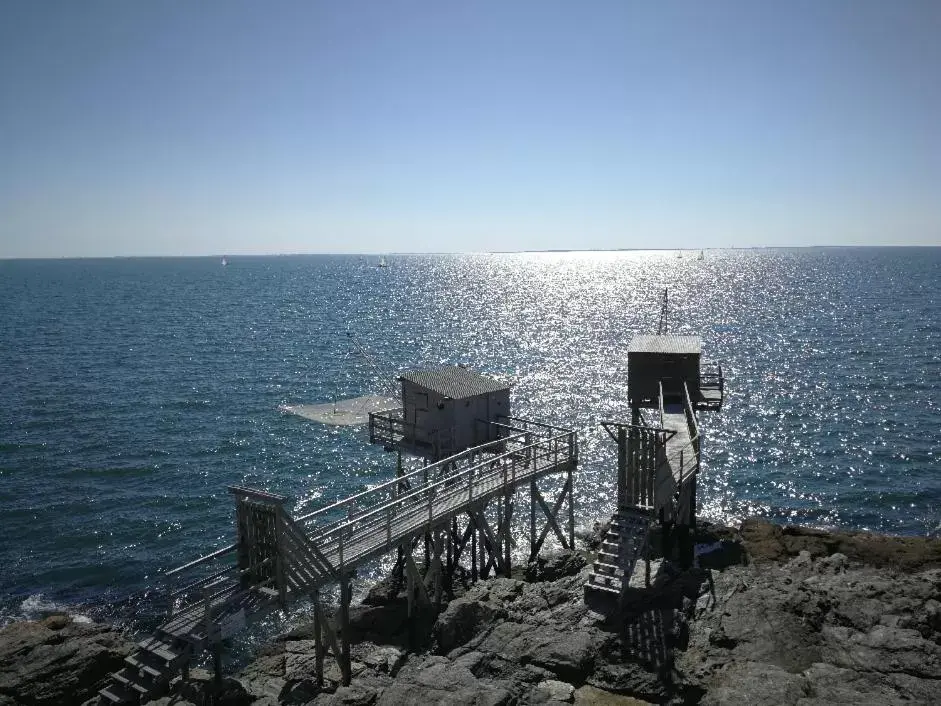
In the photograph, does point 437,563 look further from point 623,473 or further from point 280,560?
point 280,560

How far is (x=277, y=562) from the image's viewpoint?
57.4 feet

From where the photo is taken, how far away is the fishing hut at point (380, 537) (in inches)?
655

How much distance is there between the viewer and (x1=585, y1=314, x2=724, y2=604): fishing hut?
19.8 m

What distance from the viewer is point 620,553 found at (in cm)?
1972

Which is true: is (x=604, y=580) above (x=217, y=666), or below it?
above

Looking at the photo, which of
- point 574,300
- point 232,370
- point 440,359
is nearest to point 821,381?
point 440,359

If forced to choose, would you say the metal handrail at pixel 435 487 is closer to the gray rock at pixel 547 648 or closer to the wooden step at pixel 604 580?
the gray rock at pixel 547 648

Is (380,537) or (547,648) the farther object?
(380,537)

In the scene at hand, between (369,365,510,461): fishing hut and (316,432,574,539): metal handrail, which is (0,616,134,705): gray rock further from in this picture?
(369,365,510,461): fishing hut

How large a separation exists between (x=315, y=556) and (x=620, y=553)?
830 cm

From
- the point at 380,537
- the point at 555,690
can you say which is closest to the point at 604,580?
the point at 555,690

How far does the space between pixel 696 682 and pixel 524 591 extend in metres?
6.98

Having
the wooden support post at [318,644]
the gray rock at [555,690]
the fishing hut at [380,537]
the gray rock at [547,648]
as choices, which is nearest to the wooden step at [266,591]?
the fishing hut at [380,537]

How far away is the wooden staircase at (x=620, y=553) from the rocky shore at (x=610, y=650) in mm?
616
